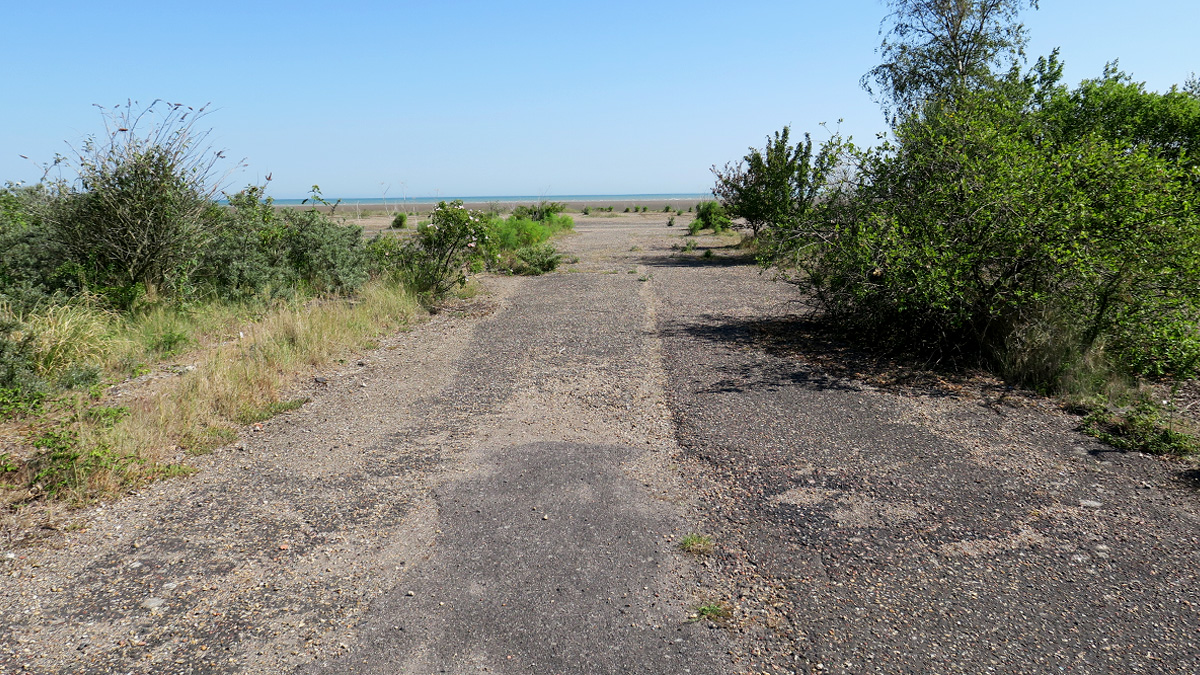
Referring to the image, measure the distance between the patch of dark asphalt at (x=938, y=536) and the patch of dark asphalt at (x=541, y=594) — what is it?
37 centimetres

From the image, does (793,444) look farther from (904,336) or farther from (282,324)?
(282,324)

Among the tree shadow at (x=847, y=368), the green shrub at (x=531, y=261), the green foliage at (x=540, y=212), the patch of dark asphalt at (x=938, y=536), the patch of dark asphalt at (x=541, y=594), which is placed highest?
the green foliage at (x=540, y=212)

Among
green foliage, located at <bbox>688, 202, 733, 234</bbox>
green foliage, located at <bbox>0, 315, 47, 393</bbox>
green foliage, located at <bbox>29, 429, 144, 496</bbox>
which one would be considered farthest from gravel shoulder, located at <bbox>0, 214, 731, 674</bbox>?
green foliage, located at <bbox>688, 202, 733, 234</bbox>

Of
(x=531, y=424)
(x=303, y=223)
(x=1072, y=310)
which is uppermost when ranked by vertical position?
(x=303, y=223)

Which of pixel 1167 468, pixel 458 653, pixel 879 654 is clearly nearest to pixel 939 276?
pixel 1167 468

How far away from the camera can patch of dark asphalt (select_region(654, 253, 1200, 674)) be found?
2811 mm

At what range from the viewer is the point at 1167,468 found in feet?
15.1

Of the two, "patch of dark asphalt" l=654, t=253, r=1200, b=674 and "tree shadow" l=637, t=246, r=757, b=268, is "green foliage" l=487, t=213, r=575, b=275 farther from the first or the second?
"patch of dark asphalt" l=654, t=253, r=1200, b=674

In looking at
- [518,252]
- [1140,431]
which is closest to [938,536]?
[1140,431]

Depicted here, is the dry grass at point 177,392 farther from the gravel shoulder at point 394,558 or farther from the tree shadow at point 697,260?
the tree shadow at point 697,260

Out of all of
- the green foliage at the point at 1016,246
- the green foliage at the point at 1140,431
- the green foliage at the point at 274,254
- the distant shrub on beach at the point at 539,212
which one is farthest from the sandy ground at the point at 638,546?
the distant shrub on beach at the point at 539,212

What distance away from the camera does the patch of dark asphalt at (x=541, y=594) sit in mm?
2760

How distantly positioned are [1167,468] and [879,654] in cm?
336

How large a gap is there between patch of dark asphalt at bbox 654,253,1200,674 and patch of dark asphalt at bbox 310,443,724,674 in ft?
1.22
